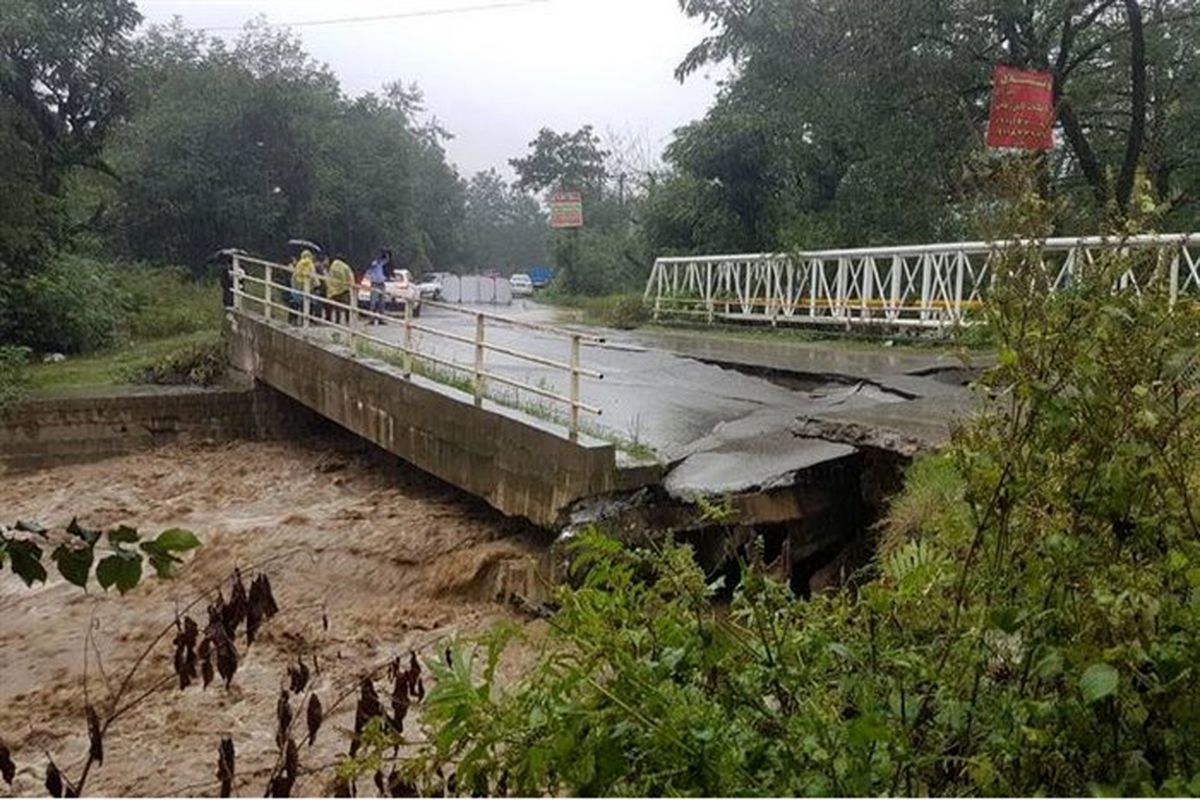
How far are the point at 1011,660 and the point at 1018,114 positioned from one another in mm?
11041

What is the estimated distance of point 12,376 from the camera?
548 inches

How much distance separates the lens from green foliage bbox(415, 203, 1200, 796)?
6.68ft

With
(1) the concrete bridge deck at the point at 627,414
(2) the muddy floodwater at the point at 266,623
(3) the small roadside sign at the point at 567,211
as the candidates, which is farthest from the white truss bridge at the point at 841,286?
(3) the small roadside sign at the point at 567,211

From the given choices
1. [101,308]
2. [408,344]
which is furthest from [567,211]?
[408,344]

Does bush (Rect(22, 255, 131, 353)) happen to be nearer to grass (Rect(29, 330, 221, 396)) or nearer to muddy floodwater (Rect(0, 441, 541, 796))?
grass (Rect(29, 330, 221, 396))

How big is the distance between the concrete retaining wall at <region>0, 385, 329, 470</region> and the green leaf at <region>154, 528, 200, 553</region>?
514 inches

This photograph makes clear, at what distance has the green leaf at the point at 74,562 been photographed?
1.78m

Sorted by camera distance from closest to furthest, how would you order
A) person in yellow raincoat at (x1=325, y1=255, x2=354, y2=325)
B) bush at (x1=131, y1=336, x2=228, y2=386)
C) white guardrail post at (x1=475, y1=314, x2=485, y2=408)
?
white guardrail post at (x1=475, y1=314, x2=485, y2=408)
person in yellow raincoat at (x1=325, y1=255, x2=354, y2=325)
bush at (x1=131, y1=336, x2=228, y2=386)

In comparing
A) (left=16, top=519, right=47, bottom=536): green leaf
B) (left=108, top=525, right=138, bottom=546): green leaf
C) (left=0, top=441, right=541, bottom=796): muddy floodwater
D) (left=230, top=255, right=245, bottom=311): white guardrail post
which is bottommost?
(left=0, top=441, right=541, bottom=796): muddy floodwater

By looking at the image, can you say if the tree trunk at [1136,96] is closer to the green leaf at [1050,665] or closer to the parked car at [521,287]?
the green leaf at [1050,665]

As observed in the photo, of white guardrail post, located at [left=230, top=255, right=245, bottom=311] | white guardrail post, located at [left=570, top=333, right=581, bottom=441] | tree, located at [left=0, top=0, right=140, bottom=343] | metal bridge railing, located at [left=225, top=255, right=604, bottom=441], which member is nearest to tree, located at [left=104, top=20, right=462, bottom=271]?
tree, located at [left=0, top=0, right=140, bottom=343]

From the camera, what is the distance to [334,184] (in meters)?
36.0

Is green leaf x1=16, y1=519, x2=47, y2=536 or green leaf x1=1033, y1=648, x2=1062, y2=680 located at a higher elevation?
green leaf x1=16, y1=519, x2=47, y2=536

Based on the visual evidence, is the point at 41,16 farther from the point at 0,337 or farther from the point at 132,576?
the point at 132,576
